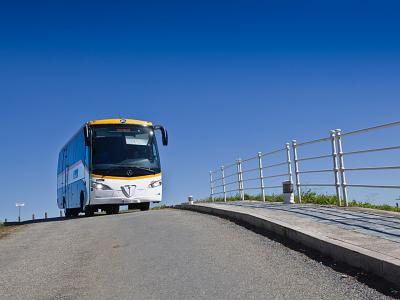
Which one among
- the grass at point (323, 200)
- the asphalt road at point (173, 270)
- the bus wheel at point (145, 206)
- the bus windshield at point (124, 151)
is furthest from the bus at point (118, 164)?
the asphalt road at point (173, 270)

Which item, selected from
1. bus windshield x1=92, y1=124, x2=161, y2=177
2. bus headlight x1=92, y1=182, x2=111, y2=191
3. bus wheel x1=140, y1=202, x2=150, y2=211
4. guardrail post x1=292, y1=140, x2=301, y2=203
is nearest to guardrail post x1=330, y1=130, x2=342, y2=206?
guardrail post x1=292, y1=140, x2=301, y2=203

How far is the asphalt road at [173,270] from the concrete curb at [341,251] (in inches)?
10.2

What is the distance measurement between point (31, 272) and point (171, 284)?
2613 millimetres

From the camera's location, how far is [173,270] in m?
6.63

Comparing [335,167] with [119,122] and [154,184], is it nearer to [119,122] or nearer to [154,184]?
[154,184]

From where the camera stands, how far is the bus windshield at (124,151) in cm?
2008

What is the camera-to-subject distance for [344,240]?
6789 mm

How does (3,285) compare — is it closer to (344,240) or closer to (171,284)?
(171,284)

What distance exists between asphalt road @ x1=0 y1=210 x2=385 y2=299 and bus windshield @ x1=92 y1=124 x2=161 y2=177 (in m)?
9.56

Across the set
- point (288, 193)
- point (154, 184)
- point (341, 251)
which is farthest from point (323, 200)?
point (154, 184)

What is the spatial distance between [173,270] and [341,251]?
2.06m

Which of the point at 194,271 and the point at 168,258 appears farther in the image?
the point at 168,258

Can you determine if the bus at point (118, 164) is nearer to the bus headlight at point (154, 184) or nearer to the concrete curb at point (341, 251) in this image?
the bus headlight at point (154, 184)

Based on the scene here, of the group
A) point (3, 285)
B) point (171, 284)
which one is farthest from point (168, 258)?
point (3, 285)
